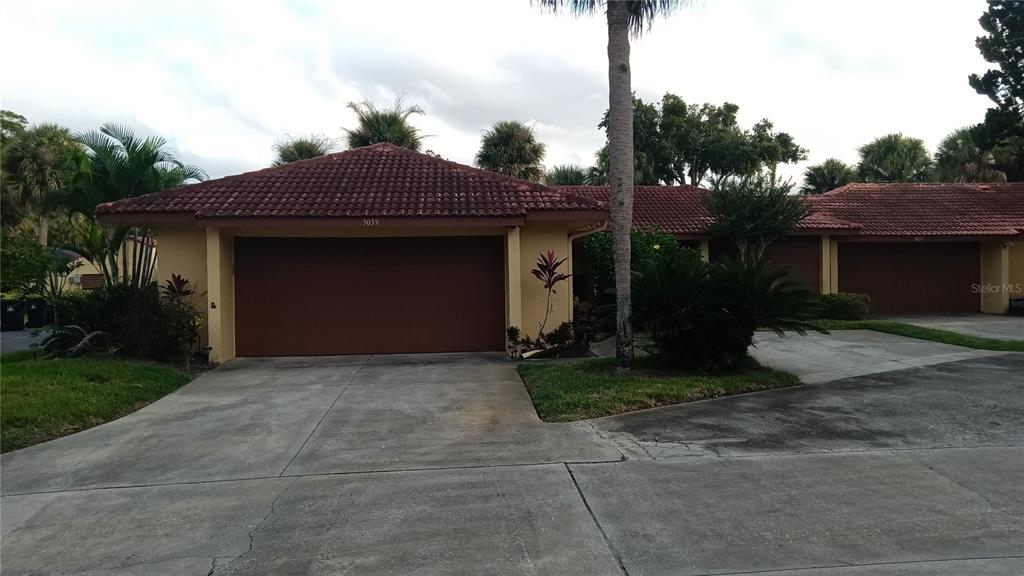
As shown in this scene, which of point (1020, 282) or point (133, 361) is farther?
point (1020, 282)

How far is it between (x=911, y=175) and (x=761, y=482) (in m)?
33.2

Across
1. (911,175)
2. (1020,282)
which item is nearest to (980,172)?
(911,175)

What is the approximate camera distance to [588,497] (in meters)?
4.89

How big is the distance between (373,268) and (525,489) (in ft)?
27.2

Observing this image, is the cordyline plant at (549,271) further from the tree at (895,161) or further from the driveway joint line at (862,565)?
the tree at (895,161)

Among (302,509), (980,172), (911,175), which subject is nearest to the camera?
(302,509)

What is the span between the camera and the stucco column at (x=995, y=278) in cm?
2033

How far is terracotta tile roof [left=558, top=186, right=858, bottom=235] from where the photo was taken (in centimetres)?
1958

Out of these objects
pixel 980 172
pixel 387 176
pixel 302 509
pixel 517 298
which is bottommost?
pixel 302 509

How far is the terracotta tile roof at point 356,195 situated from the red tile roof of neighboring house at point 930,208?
13180mm

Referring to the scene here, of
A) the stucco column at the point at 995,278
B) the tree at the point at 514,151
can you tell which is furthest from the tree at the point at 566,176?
the stucco column at the point at 995,278

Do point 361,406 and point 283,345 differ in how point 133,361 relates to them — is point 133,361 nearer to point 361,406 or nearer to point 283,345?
point 283,345

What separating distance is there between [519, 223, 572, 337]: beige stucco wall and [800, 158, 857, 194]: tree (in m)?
24.2

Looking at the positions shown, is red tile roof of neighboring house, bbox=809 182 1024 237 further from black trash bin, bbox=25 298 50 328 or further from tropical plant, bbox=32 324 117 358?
black trash bin, bbox=25 298 50 328
